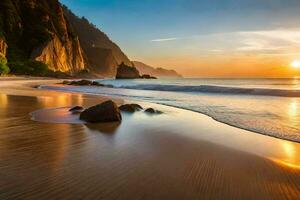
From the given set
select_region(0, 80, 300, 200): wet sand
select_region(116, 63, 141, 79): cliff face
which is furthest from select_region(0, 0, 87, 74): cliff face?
select_region(0, 80, 300, 200): wet sand

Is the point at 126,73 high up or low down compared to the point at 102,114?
up

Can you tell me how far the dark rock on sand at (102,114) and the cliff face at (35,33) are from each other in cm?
10039

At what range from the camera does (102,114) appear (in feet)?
31.8

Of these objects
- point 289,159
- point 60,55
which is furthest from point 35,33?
point 289,159

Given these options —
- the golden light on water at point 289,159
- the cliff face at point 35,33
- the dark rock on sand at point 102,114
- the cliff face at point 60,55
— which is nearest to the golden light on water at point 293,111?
the golden light on water at point 289,159

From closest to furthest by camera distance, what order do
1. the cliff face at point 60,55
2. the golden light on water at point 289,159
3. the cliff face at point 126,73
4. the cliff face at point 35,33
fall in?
the golden light on water at point 289,159, the cliff face at point 35,33, the cliff face at point 60,55, the cliff face at point 126,73

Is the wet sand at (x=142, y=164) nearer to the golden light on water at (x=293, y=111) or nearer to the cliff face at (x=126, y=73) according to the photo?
the golden light on water at (x=293, y=111)

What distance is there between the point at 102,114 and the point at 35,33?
116 metres

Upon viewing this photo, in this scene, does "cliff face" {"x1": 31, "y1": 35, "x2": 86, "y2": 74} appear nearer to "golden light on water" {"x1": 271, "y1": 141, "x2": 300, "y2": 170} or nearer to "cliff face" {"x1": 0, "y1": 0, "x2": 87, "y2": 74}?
"cliff face" {"x1": 0, "y1": 0, "x2": 87, "y2": 74}

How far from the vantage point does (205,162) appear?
5445mm

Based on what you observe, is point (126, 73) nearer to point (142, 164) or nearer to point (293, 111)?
point (293, 111)

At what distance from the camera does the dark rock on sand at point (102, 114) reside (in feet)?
31.5

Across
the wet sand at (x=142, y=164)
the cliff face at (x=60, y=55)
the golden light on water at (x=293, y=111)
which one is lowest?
the wet sand at (x=142, y=164)

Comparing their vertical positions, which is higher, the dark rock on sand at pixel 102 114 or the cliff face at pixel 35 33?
the cliff face at pixel 35 33
